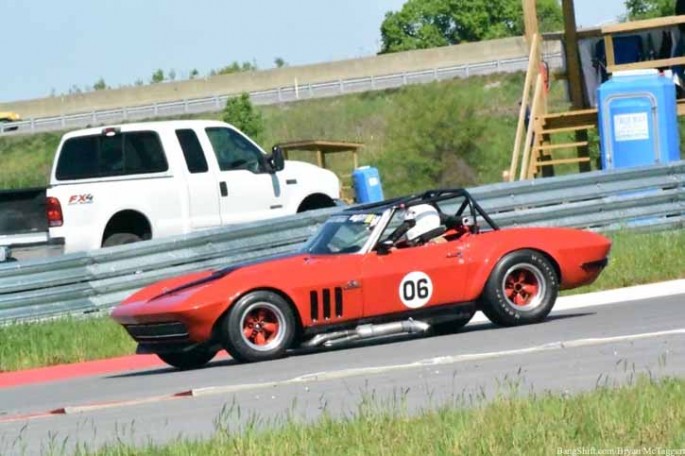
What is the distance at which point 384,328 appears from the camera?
12891mm

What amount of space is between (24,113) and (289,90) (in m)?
18.1

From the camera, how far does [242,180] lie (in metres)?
20.3

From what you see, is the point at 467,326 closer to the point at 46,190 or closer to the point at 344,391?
the point at 344,391

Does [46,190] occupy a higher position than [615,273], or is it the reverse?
[46,190]

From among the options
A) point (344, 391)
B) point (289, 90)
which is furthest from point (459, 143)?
point (344, 391)

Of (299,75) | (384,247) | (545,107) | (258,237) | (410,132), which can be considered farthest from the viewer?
(299,75)

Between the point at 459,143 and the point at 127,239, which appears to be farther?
the point at 459,143

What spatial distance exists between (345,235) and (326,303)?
0.82 m

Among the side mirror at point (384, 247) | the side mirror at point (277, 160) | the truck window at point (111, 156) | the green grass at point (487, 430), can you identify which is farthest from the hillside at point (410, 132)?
the green grass at point (487, 430)

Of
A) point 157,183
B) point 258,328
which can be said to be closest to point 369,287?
point 258,328

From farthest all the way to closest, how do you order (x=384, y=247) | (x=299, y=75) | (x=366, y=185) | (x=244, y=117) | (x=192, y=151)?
(x=299, y=75), (x=244, y=117), (x=366, y=185), (x=192, y=151), (x=384, y=247)

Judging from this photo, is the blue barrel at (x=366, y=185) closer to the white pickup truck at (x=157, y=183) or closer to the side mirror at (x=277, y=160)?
the white pickup truck at (x=157, y=183)

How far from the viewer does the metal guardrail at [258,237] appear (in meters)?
17.3

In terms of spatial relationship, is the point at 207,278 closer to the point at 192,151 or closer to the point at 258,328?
the point at 258,328
